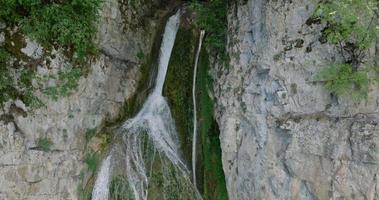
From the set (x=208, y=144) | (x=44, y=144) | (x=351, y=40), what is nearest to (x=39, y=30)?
(x=44, y=144)

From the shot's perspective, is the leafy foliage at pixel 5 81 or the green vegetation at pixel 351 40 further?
the leafy foliage at pixel 5 81

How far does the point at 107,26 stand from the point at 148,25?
1182 mm

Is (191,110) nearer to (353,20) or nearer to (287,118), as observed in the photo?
(287,118)

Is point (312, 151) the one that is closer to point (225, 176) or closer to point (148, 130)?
point (225, 176)

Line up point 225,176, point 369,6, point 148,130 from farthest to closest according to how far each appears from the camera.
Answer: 1. point 148,130
2. point 225,176
3. point 369,6

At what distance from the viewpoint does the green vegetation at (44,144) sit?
748cm

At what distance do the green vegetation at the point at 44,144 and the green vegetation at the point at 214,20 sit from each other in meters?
3.24

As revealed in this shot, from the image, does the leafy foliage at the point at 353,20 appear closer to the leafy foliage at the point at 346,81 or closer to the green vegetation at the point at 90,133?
the leafy foliage at the point at 346,81

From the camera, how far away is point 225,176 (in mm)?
7336

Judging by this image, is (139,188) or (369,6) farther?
(139,188)

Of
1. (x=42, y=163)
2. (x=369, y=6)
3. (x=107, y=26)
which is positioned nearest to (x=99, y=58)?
(x=107, y=26)

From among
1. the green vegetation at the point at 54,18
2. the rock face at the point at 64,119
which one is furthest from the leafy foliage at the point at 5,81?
the green vegetation at the point at 54,18

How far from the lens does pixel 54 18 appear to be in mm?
7281

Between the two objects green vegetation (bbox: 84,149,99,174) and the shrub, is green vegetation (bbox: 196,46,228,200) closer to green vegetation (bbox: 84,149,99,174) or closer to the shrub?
green vegetation (bbox: 84,149,99,174)
